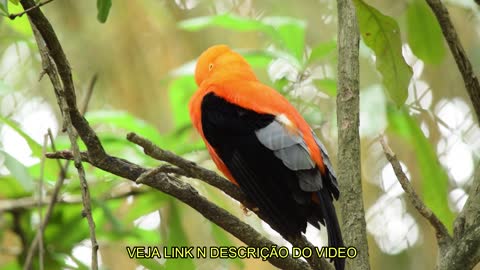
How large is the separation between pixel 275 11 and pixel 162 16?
0.59 meters

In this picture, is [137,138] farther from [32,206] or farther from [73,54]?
[73,54]

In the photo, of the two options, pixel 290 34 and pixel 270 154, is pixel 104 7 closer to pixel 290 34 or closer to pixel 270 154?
pixel 270 154

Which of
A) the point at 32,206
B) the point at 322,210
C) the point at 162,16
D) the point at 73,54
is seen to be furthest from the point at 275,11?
the point at 322,210

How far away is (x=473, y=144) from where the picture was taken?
3363 mm

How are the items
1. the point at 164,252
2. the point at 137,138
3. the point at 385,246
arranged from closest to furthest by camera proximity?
the point at 137,138 → the point at 164,252 → the point at 385,246

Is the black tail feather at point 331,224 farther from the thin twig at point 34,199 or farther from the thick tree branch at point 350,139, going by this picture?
the thin twig at point 34,199

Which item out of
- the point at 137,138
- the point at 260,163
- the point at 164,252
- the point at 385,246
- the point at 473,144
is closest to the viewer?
the point at 137,138

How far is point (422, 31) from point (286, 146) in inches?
25.3

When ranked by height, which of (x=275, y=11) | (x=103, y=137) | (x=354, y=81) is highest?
(x=275, y=11)

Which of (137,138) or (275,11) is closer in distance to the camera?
(137,138)

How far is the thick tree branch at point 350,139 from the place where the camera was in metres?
1.92

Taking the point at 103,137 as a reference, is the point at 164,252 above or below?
below

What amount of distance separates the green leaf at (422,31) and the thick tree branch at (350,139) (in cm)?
34

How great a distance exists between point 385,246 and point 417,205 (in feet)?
5.90
